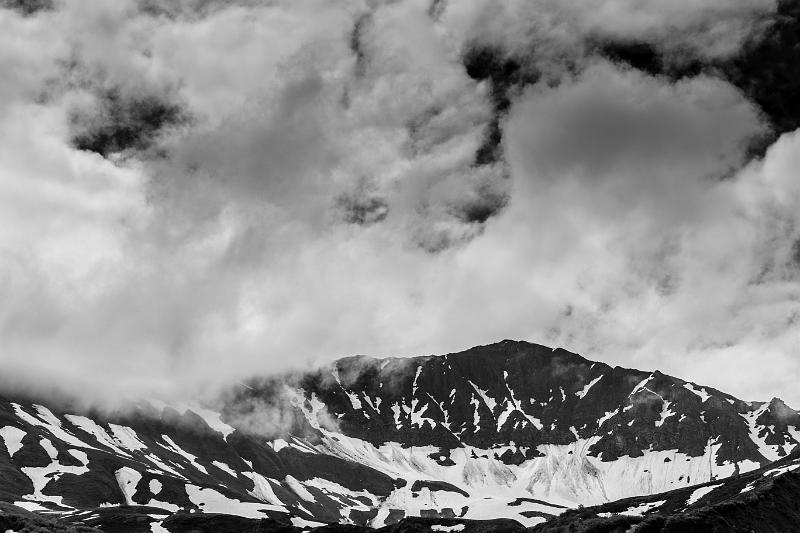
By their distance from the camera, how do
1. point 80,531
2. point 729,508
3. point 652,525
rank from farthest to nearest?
point 729,508 < point 652,525 < point 80,531

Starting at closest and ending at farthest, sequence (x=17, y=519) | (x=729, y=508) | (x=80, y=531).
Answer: (x=17, y=519), (x=80, y=531), (x=729, y=508)

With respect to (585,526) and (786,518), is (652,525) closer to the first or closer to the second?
(585,526)

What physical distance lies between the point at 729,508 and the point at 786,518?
1916 cm

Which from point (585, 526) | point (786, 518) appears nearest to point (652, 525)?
point (585, 526)

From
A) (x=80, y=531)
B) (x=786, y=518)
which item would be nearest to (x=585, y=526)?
(x=786, y=518)

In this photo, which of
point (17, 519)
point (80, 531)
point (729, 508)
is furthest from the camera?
point (729, 508)

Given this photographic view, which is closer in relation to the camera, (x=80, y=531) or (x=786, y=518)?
(x=80, y=531)

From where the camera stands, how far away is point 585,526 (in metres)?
179

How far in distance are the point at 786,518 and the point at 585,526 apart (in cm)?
4798

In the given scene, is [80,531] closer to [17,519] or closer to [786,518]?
[17,519]

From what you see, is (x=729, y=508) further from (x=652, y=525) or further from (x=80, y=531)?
(x=80, y=531)

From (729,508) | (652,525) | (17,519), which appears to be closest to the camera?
(17,519)

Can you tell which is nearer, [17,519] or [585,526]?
[17,519]

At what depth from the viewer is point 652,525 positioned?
16950 centimetres
